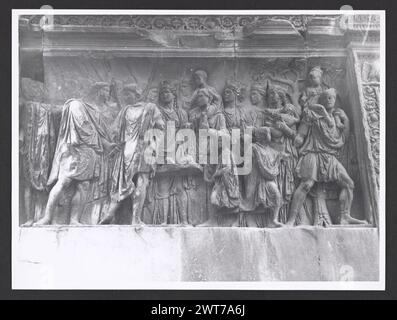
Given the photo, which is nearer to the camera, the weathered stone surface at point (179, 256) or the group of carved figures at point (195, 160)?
the weathered stone surface at point (179, 256)

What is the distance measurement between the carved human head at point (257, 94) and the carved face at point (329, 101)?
0.74m

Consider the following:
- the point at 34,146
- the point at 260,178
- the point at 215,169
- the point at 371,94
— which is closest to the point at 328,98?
the point at 371,94

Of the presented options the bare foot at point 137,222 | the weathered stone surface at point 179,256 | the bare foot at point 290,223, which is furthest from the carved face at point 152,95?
the bare foot at point 290,223

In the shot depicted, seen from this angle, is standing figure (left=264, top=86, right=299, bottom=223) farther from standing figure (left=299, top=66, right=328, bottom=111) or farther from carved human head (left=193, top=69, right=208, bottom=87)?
carved human head (left=193, top=69, right=208, bottom=87)

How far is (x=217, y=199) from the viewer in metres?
11.5

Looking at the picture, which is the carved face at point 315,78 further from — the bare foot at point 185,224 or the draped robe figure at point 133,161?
the bare foot at point 185,224

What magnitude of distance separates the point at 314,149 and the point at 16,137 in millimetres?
3530

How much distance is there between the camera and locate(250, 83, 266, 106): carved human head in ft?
39.0

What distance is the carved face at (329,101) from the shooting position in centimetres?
1180

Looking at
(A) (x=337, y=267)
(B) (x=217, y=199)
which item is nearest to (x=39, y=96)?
(B) (x=217, y=199)

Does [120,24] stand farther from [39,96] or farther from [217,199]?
[217,199]

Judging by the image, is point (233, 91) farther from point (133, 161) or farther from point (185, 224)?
point (185, 224)

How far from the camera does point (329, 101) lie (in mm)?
11797

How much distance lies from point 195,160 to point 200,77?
102 centimetres
